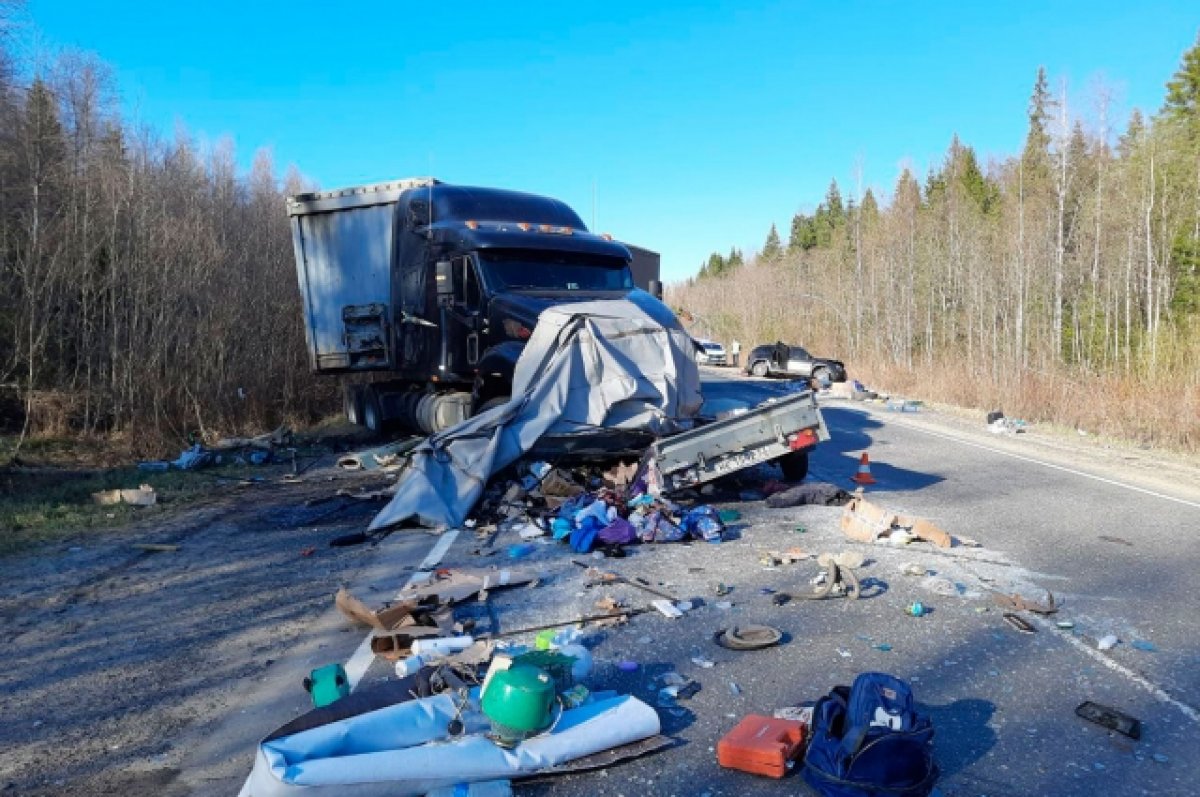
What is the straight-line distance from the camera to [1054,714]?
12.5 feet

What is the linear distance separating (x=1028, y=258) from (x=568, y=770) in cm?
3943

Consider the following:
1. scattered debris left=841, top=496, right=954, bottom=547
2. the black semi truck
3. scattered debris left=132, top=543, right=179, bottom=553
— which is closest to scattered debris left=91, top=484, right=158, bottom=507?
scattered debris left=132, top=543, right=179, bottom=553

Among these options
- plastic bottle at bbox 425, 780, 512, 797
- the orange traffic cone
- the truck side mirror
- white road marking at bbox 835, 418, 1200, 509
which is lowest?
white road marking at bbox 835, 418, 1200, 509

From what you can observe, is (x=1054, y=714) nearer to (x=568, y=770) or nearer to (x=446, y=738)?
(x=568, y=770)

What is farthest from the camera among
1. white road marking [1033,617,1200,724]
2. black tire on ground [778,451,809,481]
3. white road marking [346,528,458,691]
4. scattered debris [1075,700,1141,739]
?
black tire on ground [778,451,809,481]

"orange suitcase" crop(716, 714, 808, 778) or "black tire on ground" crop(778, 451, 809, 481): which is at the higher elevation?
"black tire on ground" crop(778, 451, 809, 481)

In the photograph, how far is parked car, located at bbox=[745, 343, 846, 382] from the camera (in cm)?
3184

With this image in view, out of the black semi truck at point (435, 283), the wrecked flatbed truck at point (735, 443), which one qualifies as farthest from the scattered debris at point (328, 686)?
the black semi truck at point (435, 283)

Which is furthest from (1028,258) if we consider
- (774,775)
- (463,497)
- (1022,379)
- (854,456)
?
(774,775)

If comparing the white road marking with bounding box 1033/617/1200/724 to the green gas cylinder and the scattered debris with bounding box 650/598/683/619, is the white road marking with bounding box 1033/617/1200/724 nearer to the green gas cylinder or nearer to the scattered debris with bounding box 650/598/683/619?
the scattered debris with bounding box 650/598/683/619

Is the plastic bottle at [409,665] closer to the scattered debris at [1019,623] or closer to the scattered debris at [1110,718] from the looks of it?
the scattered debris at [1110,718]

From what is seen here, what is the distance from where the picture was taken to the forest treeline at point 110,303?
45.6 feet

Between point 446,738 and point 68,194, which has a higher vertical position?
point 68,194

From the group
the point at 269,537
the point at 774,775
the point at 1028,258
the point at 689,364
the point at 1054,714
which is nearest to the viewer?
the point at 774,775
